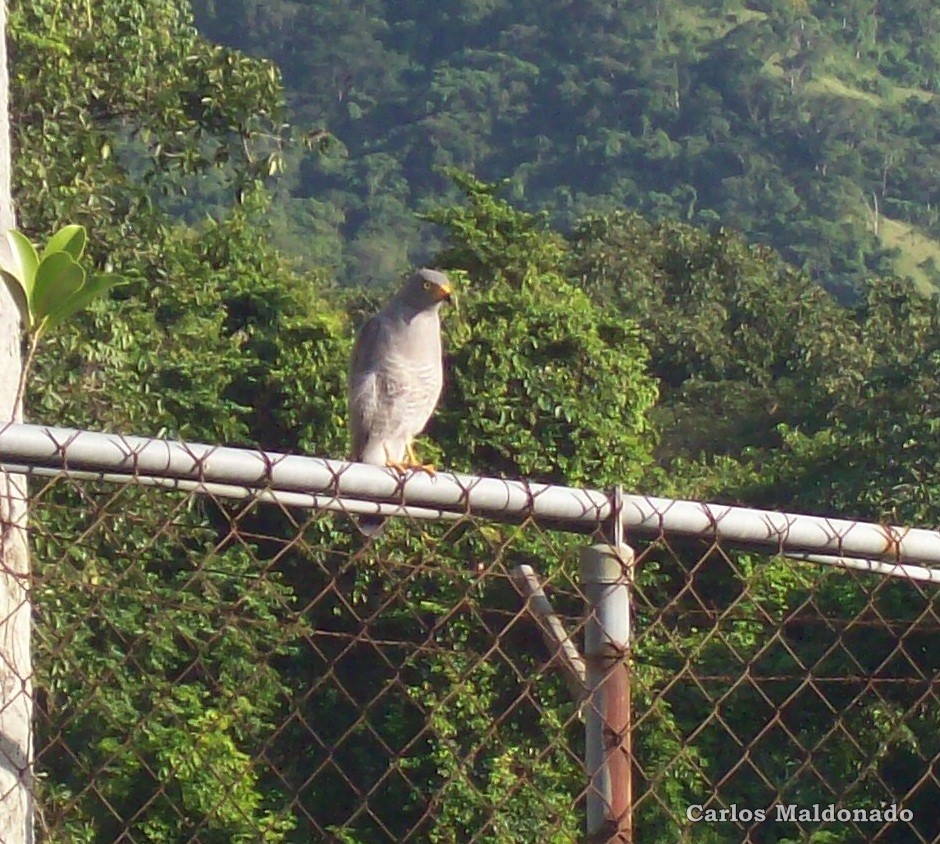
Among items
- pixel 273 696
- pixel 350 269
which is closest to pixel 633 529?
pixel 273 696

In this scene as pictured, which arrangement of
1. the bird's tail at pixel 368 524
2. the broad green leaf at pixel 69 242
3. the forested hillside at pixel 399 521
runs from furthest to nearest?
the forested hillside at pixel 399 521 → the bird's tail at pixel 368 524 → the broad green leaf at pixel 69 242

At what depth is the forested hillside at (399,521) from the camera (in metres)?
5.48

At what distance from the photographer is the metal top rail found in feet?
6.57

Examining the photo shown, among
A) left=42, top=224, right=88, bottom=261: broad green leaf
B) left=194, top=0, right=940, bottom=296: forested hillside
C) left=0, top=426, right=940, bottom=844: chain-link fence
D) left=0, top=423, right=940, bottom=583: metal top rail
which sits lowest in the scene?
left=0, top=423, right=940, bottom=583: metal top rail

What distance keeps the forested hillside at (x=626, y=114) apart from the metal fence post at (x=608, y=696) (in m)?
43.4

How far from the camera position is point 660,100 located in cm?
6044

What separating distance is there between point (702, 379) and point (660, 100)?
40483mm

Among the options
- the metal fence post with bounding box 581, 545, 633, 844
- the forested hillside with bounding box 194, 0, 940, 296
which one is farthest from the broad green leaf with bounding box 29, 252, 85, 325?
the forested hillside with bounding box 194, 0, 940, 296

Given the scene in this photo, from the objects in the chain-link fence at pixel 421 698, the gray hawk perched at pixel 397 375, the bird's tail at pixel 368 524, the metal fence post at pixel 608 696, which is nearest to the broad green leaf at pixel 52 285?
the metal fence post at pixel 608 696

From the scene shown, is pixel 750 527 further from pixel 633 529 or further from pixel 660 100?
pixel 660 100

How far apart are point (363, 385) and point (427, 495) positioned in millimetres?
3017

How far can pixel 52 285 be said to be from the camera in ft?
8.39

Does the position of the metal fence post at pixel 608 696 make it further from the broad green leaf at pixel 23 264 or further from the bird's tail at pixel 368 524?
the bird's tail at pixel 368 524

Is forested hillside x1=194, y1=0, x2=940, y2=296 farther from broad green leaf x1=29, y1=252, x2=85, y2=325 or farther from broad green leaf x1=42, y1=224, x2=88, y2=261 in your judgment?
broad green leaf x1=29, y1=252, x2=85, y2=325
